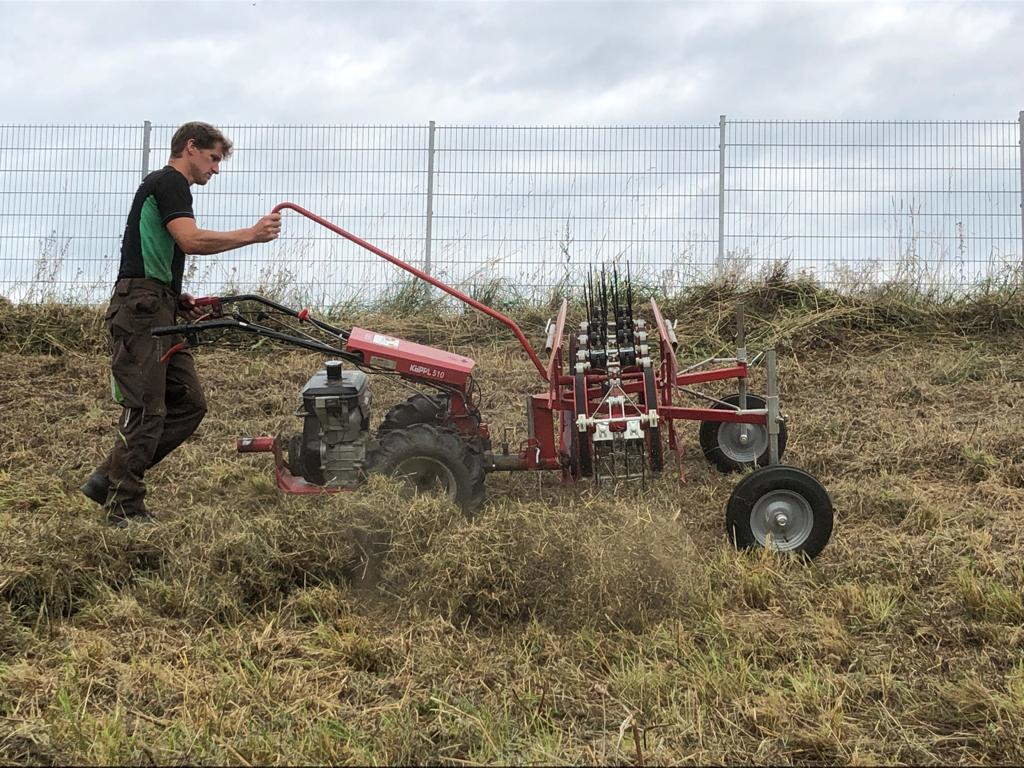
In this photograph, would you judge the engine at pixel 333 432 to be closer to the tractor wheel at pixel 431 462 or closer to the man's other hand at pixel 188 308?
the tractor wheel at pixel 431 462

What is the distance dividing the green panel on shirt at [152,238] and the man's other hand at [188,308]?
0.26 metres

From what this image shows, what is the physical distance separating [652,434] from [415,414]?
4.29 feet

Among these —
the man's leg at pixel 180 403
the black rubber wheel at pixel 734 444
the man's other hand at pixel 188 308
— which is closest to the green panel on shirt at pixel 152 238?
the man's other hand at pixel 188 308

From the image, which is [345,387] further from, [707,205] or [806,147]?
[806,147]

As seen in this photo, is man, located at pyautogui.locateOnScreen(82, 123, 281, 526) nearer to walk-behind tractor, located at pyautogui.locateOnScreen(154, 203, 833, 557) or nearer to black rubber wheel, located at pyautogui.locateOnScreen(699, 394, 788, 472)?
walk-behind tractor, located at pyautogui.locateOnScreen(154, 203, 833, 557)

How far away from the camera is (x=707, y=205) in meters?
10.2

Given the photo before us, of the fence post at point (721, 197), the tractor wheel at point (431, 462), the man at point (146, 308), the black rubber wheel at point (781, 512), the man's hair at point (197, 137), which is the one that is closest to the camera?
the black rubber wheel at point (781, 512)

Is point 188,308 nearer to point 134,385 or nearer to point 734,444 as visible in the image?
point 134,385

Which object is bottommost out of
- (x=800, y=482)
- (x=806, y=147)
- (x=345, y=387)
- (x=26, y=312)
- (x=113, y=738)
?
(x=113, y=738)

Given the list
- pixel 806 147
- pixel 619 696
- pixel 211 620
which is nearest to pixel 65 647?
pixel 211 620

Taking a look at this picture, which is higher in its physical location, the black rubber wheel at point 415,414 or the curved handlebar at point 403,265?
the curved handlebar at point 403,265

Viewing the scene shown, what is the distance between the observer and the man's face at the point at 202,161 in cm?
490

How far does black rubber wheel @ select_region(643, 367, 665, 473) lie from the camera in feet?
15.0

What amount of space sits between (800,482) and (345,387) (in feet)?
7.41
